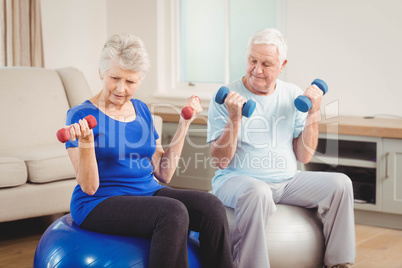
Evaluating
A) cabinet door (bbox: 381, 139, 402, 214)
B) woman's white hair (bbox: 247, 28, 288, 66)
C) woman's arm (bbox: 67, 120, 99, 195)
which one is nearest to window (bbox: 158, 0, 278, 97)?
cabinet door (bbox: 381, 139, 402, 214)

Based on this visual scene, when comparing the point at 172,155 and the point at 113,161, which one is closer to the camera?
the point at 113,161

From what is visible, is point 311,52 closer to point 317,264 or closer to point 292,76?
point 292,76

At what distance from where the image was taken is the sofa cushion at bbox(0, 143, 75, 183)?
2.98 m

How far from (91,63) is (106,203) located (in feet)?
9.78

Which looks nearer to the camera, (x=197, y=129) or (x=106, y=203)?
(x=106, y=203)

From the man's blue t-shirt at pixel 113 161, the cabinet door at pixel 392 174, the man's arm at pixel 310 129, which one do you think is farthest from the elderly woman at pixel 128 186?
the cabinet door at pixel 392 174

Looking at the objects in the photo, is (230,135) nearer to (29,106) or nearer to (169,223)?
(169,223)

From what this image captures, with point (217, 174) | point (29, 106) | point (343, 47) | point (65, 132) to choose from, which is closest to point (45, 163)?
point (29, 106)

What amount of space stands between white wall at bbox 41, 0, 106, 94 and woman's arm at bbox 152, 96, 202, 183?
242cm

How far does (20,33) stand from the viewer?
3.95 meters

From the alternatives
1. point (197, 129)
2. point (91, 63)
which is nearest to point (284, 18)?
point (197, 129)

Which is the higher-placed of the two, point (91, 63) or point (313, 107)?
point (91, 63)

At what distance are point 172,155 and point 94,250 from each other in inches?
19.4

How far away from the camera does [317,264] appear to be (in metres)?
2.28
